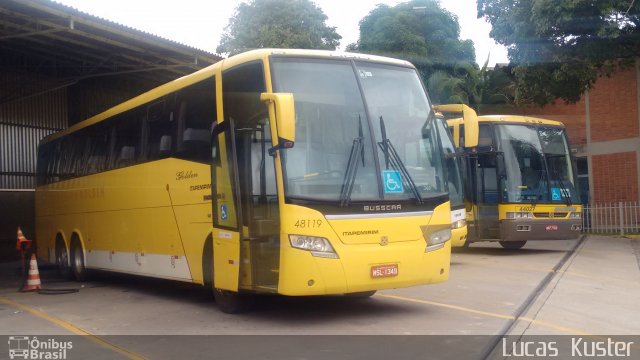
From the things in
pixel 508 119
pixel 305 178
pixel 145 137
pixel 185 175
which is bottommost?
pixel 305 178

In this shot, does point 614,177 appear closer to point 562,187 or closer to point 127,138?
point 562,187

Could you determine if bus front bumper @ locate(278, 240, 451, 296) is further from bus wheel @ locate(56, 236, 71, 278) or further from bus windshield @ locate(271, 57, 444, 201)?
bus wheel @ locate(56, 236, 71, 278)

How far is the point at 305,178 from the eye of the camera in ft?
26.7

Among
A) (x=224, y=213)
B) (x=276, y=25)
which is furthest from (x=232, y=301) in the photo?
(x=276, y=25)

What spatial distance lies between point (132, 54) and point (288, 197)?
37.5ft

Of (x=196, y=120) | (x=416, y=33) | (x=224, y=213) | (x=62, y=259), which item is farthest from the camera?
(x=416, y=33)

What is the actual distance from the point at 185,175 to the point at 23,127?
13417 mm

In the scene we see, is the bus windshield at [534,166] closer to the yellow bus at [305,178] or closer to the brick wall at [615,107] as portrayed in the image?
the yellow bus at [305,178]

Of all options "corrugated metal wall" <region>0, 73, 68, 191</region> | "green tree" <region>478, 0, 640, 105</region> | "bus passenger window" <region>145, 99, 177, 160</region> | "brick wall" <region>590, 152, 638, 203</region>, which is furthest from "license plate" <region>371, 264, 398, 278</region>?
"brick wall" <region>590, 152, 638, 203</region>

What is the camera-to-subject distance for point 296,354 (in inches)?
276

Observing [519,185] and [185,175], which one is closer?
[185,175]

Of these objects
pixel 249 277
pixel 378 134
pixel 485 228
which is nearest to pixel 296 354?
pixel 249 277
